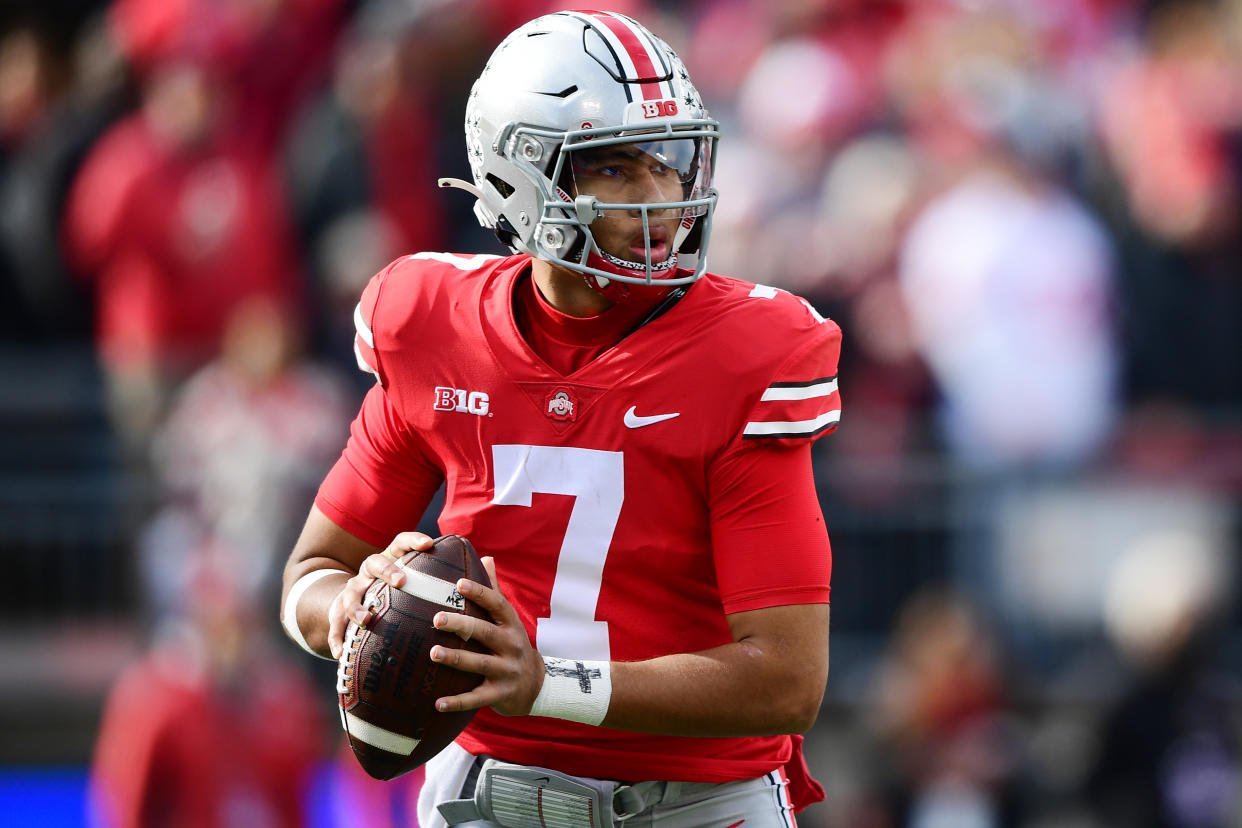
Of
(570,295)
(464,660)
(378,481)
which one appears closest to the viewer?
(464,660)

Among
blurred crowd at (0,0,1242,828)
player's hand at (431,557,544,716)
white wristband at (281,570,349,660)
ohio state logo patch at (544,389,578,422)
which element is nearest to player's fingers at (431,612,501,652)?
player's hand at (431,557,544,716)

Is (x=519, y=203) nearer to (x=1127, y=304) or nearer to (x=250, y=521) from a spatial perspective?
(x=250, y=521)

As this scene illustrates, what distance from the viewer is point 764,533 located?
9.24ft

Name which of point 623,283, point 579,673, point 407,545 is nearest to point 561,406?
point 623,283

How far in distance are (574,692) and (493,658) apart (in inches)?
6.2

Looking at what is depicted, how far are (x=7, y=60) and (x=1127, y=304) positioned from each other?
521cm

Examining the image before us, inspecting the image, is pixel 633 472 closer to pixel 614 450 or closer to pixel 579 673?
pixel 614 450

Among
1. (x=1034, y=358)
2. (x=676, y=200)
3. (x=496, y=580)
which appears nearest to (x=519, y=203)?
(x=676, y=200)

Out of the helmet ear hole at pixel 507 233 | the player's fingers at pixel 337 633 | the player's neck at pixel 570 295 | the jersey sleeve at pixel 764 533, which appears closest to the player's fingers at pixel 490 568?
the player's fingers at pixel 337 633

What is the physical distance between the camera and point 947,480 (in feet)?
22.1

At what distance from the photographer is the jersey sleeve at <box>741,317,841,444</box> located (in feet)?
9.24

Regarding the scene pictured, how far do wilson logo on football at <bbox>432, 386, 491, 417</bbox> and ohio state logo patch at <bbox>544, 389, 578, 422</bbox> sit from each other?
0.11 m

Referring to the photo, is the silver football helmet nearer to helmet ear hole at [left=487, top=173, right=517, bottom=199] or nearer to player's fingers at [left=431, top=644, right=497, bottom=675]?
helmet ear hole at [left=487, top=173, right=517, bottom=199]

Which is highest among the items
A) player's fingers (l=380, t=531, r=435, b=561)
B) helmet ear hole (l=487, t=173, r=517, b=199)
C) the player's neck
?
helmet ear hole (l=487, t=173, r=517, b=199)
